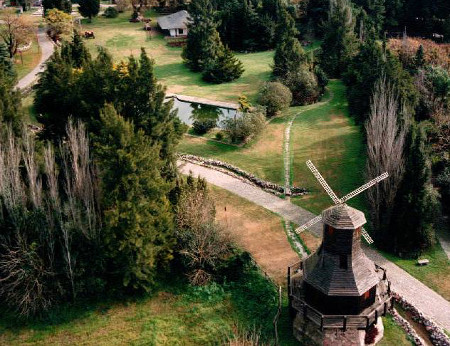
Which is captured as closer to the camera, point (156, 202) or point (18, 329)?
point (18, 329)

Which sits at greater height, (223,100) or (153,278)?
(223,100)

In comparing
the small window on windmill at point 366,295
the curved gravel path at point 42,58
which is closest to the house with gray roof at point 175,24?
the curved gravel path at point 42,58

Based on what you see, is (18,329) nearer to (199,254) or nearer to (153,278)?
(153,278)

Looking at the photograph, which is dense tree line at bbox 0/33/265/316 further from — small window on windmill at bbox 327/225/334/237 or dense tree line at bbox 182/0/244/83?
dense tree line at bbox 182/0/244/83

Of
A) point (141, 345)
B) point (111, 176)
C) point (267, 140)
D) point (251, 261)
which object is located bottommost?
point (141, 345)

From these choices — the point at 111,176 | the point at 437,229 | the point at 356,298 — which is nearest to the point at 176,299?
the point at 111,176

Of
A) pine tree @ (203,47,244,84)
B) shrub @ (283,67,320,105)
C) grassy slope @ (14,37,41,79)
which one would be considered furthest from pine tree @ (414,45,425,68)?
grassy slope @ (14,37,41,79)
